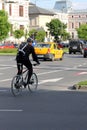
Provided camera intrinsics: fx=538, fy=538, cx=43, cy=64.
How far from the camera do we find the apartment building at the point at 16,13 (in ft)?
357

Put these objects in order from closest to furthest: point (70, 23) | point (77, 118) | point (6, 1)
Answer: point (77, 118)
point (6, 1)
point (70, 23)

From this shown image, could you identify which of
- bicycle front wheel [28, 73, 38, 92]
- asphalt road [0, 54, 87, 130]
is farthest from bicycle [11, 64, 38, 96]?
asphalt road [0, 54, 87, 130]

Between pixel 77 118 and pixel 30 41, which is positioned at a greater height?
pixel 30 41

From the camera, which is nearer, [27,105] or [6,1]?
[27,105]

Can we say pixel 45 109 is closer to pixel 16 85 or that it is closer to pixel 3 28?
pixel 16 85

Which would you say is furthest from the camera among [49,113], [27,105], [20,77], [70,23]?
[70,23]

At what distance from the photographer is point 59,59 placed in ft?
151

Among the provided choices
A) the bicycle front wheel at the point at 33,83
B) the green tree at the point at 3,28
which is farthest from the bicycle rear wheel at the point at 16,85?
the green tree at the point at 3,28

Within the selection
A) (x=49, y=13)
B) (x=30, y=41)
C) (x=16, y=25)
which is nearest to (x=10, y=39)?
(x=16, y=25)

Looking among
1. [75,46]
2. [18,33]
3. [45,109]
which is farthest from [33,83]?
[18,33]

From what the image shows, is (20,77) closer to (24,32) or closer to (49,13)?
(24,32)

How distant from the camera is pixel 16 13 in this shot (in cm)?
11269

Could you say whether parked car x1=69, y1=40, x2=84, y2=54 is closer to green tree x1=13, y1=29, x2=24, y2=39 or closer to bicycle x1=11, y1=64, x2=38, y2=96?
green tree x1=13, y1=29, x2=24, y2=39

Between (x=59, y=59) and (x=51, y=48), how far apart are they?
232cm
